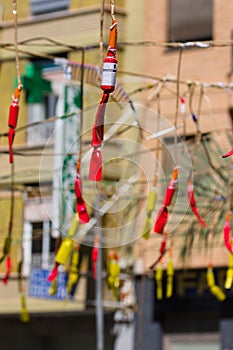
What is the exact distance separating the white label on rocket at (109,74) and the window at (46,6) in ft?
68.2

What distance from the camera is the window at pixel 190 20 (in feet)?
84.8

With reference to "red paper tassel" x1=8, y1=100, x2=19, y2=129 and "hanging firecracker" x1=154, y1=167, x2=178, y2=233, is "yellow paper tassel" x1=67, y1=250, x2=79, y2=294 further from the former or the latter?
"red paper tassel" x1=8, y1=100, x2=19, y2=129

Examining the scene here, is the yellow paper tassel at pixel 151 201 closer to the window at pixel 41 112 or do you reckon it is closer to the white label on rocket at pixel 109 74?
the white label on rocket at pixel 109 74

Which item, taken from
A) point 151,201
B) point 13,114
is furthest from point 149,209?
point 13,114

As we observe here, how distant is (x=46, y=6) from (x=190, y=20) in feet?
13.2

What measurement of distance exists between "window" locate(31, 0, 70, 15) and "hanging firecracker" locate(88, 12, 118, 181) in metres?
20.1

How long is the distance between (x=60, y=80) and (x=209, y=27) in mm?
3303

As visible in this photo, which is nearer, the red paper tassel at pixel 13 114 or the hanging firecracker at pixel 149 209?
the red paper tassel at pixel 13 114

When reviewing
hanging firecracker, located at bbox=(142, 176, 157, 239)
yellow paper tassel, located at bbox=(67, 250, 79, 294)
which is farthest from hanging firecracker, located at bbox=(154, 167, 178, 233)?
yellow paper tassel, located at bbox=(67, 250, 79, 294)

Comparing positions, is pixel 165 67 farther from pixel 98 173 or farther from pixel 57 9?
pixel 98 173

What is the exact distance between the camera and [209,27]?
84.8 feet

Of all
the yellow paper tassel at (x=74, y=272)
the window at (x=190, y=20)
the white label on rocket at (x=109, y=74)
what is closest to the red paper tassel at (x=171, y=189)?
the white label on rocket at (x=109, y=74)

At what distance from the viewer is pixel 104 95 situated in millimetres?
7988

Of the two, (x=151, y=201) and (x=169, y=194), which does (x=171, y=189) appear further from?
(x=151, y=201)
